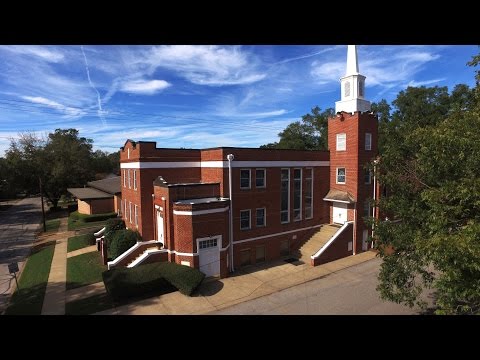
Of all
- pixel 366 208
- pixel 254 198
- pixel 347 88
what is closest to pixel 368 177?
pixel 366 208

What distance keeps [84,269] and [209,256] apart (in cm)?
781

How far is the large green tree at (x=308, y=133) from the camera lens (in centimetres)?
3866

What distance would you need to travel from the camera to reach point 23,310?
13.5 m

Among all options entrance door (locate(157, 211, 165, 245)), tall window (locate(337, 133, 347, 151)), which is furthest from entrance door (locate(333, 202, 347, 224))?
entrance door (locate(157, 211, 165, 245))

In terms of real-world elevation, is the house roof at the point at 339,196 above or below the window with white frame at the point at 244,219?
above

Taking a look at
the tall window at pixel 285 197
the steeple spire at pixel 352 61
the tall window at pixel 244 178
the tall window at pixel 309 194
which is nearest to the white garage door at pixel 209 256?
the tall window at pixel 244 178

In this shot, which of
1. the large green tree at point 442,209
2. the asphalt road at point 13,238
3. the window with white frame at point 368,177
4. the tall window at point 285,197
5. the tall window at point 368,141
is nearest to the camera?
the large green tree at point 442,209

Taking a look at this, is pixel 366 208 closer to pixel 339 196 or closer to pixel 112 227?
pixel 339 196

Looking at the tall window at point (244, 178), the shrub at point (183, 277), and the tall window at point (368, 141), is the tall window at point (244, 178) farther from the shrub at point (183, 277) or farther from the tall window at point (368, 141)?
the tall window at point (368, 141)

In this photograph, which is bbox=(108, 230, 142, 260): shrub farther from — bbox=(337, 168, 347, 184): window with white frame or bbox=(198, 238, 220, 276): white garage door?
bbox=(337, 168, 347, 184): window with white frame

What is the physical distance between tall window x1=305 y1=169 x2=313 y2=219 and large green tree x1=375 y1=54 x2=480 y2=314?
1057cm

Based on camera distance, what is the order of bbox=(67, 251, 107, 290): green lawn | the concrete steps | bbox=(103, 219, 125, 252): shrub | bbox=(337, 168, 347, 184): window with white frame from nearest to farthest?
bbox=(67, 251, 107, 290): green lawn → the concrete steps → bbox=(337, 168, 347, 184): window with white frame → bbox=(103, 219, 125, 252): shrub

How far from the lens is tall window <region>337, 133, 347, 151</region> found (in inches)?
859

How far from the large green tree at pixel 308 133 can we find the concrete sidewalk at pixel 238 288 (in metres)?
21.0
